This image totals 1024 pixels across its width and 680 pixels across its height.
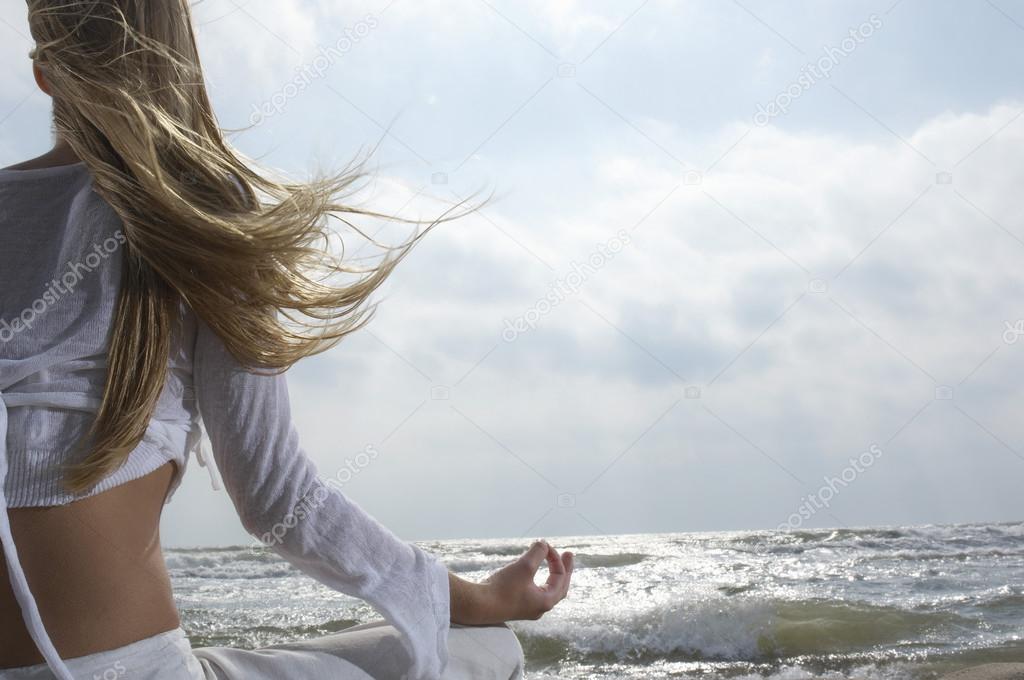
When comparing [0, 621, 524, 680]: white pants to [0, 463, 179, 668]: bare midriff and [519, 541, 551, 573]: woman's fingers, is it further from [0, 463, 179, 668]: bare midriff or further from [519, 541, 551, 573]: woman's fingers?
[519, 541, 551, 573]: woman's fingers

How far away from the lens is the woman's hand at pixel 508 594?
1.51 m

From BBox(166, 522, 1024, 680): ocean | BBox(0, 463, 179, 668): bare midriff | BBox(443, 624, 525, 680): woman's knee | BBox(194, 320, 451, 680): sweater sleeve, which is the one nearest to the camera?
BBox(0, 463, 179, 668): bare midriff

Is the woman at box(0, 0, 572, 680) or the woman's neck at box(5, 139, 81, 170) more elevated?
the woman's neck at box(5, 139, 81, 170)

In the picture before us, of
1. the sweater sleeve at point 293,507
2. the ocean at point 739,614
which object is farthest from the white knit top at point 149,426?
the ocean at point 739,614

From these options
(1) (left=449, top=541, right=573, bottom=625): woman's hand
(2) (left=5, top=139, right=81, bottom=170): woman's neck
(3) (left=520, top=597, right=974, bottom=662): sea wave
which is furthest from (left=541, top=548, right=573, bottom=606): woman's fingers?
(3) (left=520, top=597, right=974, bottom=662): sea wave

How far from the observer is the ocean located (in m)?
5.47

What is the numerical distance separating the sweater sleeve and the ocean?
12.8 feet

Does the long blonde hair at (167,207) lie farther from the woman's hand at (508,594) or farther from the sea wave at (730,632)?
the sea wave at (730,632)

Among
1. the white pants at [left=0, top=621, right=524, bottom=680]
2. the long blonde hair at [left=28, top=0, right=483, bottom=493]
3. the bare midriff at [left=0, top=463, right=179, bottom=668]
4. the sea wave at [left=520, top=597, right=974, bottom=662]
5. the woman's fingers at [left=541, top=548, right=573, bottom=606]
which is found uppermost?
the long blonde hair at [left=28, top=0, right=483, bottom=493]

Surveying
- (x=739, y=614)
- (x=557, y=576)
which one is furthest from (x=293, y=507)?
(x=739, y=614)

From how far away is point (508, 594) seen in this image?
1560 millimetres

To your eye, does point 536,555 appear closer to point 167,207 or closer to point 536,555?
point 536,555

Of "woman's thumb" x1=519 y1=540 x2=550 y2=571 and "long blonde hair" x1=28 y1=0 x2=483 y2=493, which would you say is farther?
"woman's thumb" x1=519 y1=540 x2=550 y2=571

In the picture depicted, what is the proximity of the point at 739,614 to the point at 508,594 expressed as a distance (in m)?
5.48
